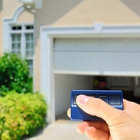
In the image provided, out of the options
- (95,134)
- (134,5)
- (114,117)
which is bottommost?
(95,134)

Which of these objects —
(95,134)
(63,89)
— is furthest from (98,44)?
(95,134)

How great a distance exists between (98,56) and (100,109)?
6198 mm

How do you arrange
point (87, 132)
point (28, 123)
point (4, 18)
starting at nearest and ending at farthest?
point (87, 132) < point (28, 123) < point (4, 18)

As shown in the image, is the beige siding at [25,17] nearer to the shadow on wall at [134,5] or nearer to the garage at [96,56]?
the garage at [96,56]

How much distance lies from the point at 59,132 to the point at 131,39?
134 inches

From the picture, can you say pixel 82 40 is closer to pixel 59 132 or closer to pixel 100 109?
pixel 59 132

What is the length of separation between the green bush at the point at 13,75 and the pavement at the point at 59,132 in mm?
1521

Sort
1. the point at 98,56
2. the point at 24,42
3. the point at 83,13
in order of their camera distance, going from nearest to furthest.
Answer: the point at 83,13
the point at 98,56
the point at 24,42

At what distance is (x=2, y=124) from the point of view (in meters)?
5.70

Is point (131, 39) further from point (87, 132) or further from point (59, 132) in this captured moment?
point (87, 132)

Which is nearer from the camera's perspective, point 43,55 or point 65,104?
point 43,55

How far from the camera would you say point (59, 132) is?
6945 mm

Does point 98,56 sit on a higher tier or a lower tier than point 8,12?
lower

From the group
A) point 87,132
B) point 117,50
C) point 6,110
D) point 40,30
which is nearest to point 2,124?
point 6,110
